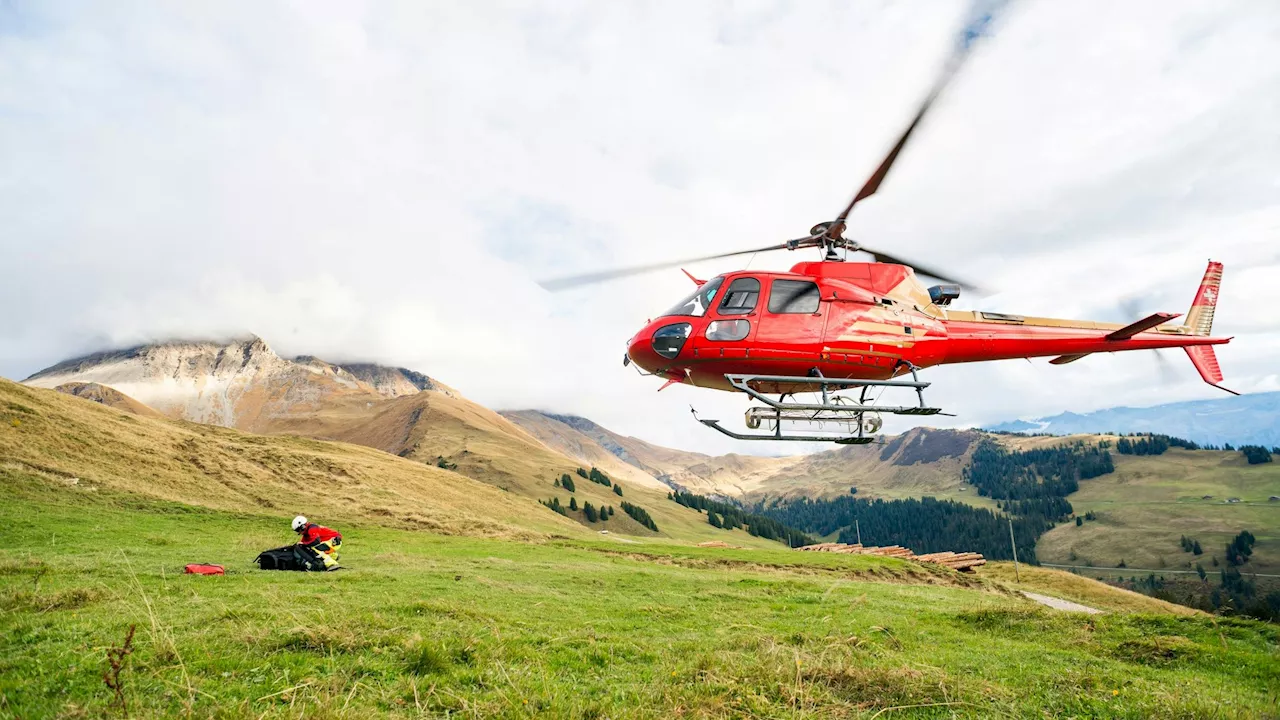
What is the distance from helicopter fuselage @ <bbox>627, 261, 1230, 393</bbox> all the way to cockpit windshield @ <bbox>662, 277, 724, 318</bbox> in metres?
0.03

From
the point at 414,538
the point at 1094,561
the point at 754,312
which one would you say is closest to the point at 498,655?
the point at 754,312

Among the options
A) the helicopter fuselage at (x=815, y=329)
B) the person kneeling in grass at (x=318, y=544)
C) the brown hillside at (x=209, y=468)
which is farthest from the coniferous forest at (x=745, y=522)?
the helicopter fuselage at (x=815, y=329)

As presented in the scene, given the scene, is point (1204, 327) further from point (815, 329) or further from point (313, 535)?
point (313, 535)

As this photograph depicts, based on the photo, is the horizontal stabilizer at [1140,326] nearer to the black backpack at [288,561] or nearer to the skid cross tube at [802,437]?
the skid cross tube at [802,437]

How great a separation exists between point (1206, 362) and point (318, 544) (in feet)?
99.5

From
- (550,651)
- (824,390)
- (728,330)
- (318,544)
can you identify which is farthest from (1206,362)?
(318,544)

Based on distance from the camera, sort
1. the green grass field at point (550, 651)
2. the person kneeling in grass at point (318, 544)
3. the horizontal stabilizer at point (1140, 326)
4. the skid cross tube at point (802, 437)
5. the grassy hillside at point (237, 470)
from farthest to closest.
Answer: the grassy hillside at point (237, 470) → the person kneeling in grass at point (318, 544) → the horizontal stabilizer at point (1140, 326) → the skid cross tube at point (802, 437) → the green grass field at point (550, 651)

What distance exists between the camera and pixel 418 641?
8.74 meters

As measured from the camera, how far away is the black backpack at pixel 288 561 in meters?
19.9

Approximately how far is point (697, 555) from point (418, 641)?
36.5 metres

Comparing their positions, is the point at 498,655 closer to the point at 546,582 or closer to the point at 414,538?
the point at 546,582

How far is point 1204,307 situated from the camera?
2080cm

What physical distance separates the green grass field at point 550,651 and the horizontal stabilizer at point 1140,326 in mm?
8007

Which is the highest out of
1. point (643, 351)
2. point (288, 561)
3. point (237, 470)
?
point (643, 351)
